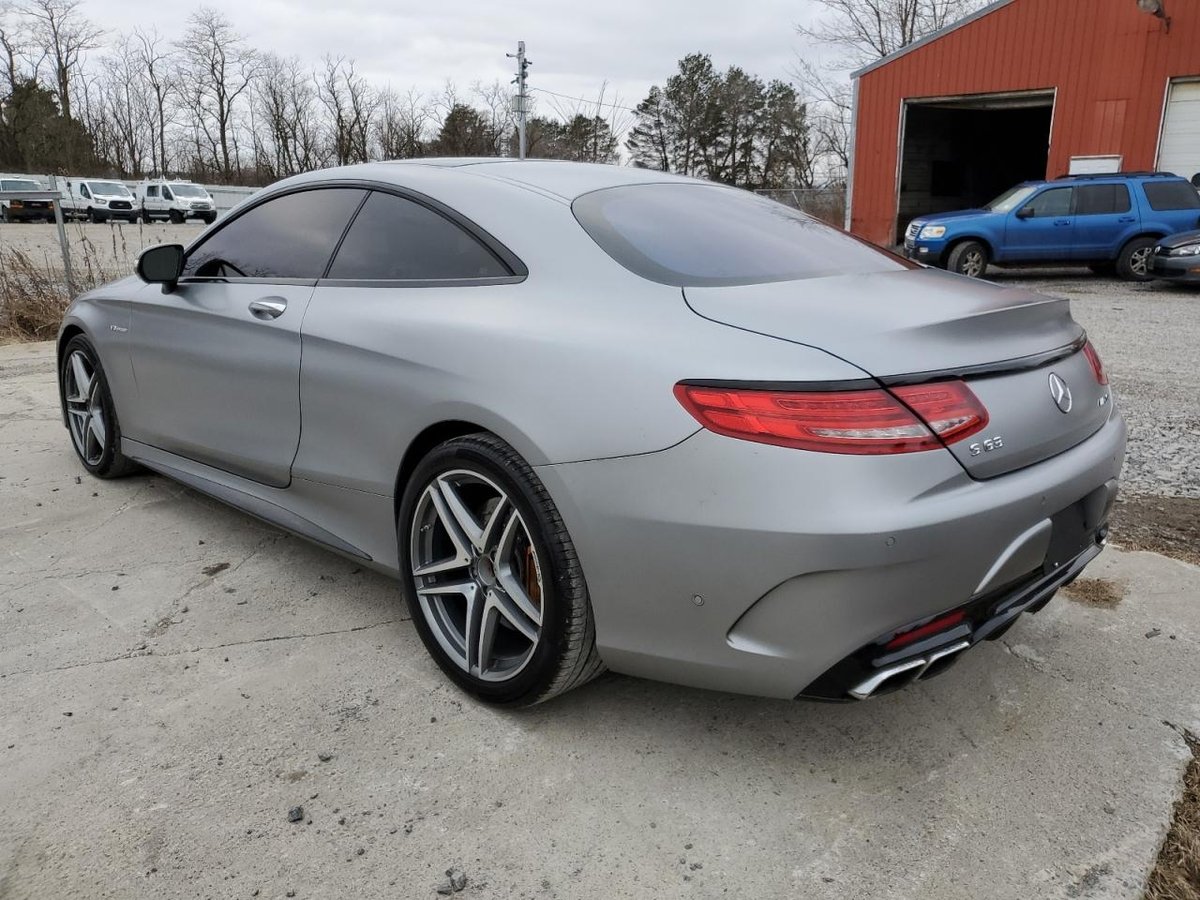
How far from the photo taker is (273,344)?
2.97 meters

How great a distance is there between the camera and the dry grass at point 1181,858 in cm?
179

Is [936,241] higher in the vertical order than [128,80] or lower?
lower

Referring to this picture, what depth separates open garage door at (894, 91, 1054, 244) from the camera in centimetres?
2095

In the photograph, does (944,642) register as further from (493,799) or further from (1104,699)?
(493,799)

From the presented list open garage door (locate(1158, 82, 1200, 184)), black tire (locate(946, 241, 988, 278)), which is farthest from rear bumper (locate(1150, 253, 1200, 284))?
open garage door (locate(1158, 82, 1200, 184))

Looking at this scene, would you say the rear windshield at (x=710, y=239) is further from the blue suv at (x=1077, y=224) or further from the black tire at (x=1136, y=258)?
the black tire at (x=1136, y=258)

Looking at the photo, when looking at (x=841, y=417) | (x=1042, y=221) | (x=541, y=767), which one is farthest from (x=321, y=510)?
(x=1042, y=221)

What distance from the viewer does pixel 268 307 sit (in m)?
3.02

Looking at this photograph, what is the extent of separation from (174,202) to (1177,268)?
105 ft

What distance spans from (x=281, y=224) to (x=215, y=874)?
2202 millimetres

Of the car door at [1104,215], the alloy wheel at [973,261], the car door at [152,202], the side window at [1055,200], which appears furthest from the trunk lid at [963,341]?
the car door at [152,202]

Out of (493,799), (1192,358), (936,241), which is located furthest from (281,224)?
(936,241)

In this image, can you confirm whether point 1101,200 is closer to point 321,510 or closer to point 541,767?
point 321,510

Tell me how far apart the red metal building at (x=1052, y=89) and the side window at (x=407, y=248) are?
17.9 metres
